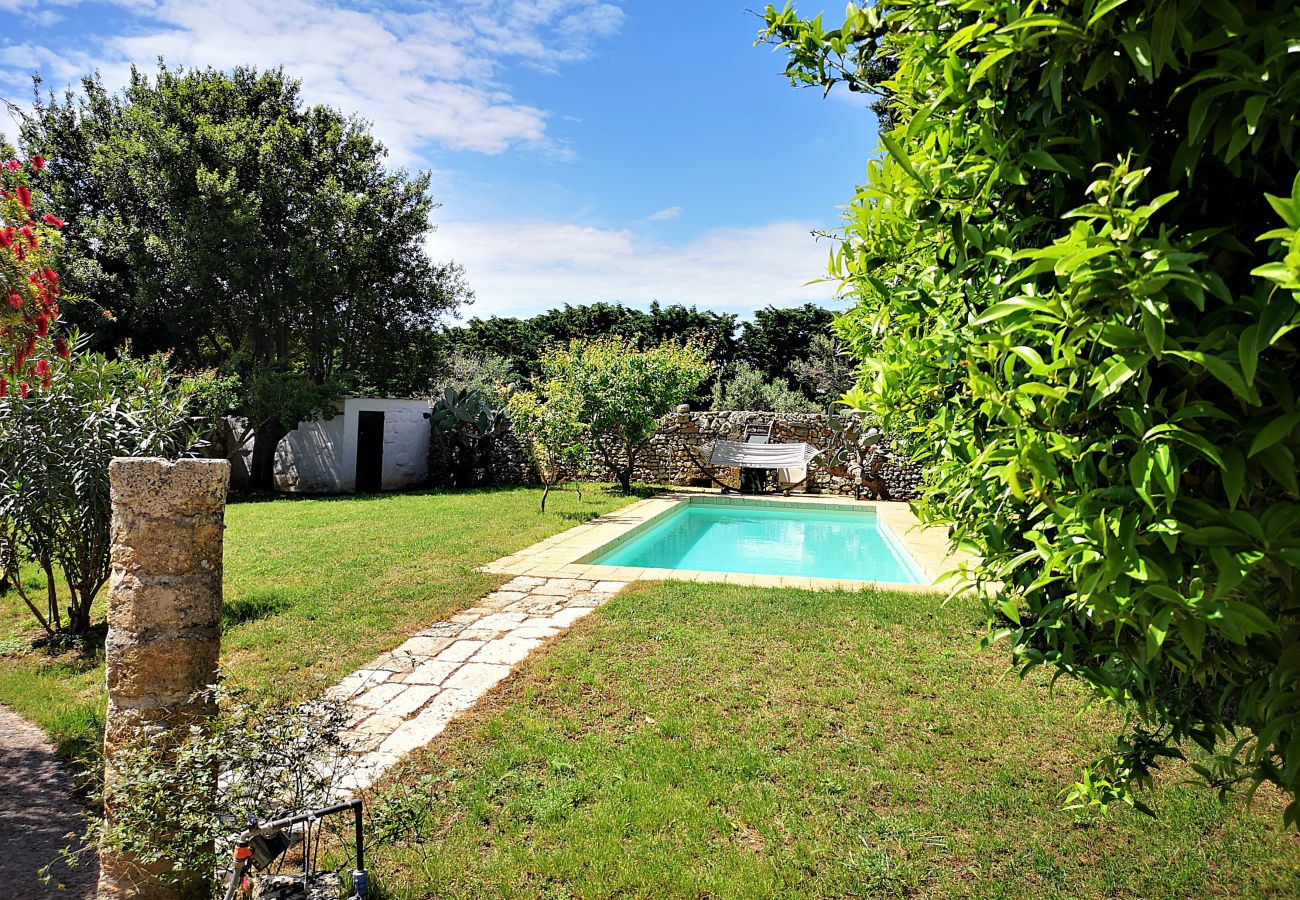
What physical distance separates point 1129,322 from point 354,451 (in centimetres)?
1701

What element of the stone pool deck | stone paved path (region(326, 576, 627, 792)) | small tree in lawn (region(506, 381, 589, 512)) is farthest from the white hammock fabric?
stone paved path (region(326, 576, 627, 792))

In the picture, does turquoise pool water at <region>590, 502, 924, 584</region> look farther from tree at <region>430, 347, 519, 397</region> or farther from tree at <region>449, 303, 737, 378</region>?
tree at <region>449, 303, 737, 378</region>

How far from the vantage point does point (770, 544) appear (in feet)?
38.8

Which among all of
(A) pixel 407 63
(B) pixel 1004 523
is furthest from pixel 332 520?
(B) pixel 1004 523

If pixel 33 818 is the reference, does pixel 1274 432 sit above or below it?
above

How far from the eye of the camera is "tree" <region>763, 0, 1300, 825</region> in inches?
35.9

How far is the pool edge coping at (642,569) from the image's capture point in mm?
7371

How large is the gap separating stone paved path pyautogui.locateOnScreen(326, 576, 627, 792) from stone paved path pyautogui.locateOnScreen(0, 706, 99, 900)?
111 centimetres

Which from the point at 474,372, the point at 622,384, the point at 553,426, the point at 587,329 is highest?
the point at 587,329

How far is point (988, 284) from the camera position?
4.21 feet

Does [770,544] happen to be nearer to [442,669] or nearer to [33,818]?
[442,669]

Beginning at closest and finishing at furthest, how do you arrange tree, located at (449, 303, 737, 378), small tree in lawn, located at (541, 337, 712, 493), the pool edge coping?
the pool edge coping
small tree in lawn, located at (541, 337, 712, 493)
tree, located at (449, 303, 737, 378)

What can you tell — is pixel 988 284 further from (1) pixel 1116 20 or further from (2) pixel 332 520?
(2) pixel 332 520

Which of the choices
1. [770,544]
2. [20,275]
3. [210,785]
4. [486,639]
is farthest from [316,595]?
[770,544]
